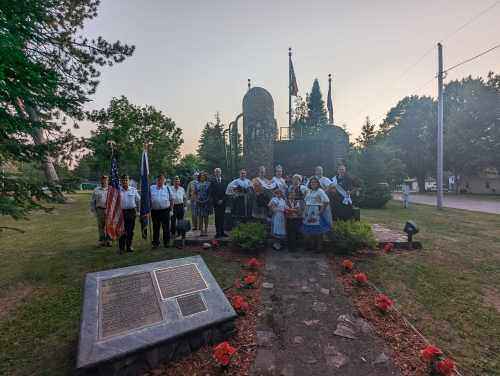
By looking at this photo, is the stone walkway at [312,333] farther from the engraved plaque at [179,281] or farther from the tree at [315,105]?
the tree at [315,105]

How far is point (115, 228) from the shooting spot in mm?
5992

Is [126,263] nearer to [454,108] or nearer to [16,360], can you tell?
[16,360]

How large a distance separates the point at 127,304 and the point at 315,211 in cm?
475

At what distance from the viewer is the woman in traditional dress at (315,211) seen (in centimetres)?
620

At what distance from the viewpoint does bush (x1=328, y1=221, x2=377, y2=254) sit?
6172 millimetres

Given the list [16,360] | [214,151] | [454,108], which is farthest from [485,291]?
[454,108]

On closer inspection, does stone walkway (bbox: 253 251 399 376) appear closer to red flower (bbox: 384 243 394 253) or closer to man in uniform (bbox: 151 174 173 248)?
red flower (bbox: 384 243 394 253)

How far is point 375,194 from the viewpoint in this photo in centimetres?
1727

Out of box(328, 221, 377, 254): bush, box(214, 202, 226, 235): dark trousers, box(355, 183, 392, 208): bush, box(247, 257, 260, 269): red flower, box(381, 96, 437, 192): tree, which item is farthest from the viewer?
box(381, 96, 437, 192): tree

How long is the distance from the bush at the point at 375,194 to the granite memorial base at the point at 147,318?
16.4 meters

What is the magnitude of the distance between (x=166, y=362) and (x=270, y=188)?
19.0 ft

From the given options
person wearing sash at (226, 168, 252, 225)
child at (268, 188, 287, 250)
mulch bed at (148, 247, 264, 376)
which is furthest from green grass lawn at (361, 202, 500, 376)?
person wearing sash at (226, 168, 252, 225)

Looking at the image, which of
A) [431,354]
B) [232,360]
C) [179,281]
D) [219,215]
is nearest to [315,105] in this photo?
[219,215]

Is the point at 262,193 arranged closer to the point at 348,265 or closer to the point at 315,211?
the point at 315,211
